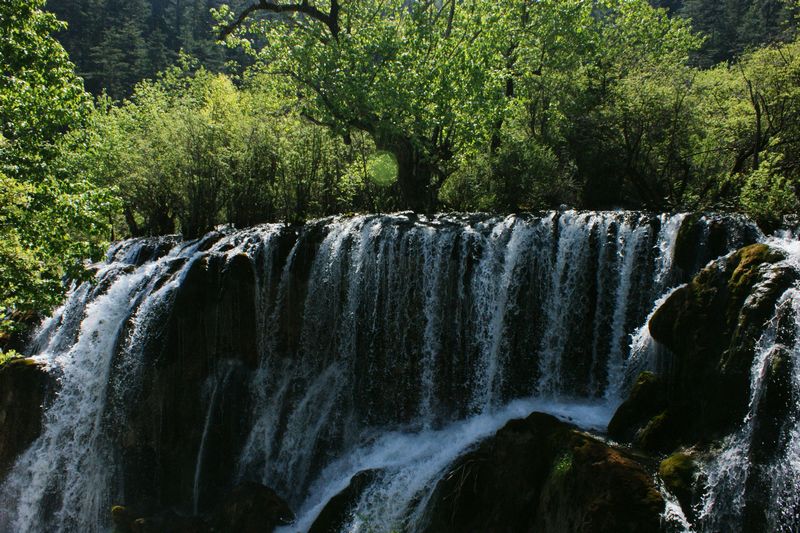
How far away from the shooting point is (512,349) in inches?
443

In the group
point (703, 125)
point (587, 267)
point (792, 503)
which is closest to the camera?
point (792, 503)

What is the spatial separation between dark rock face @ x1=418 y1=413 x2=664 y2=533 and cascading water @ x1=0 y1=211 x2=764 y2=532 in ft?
3.20

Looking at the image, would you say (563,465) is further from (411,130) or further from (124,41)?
(124,41)

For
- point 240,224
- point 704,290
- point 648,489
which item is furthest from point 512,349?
point 240,224

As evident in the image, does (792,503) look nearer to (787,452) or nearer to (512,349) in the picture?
(787,452)

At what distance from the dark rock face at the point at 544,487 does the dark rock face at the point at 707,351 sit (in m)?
0.98

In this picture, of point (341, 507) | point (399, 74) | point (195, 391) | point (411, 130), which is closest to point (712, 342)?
point (341, 507)

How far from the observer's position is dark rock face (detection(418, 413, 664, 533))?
6.20 m

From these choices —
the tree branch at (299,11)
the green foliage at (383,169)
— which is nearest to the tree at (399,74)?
the tree branch at (299,11)

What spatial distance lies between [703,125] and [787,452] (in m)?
12.7

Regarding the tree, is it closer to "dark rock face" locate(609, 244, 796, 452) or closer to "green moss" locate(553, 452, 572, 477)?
"dark rock face" locate(609, 244, 796, 452)

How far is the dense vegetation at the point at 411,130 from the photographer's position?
12320 mm

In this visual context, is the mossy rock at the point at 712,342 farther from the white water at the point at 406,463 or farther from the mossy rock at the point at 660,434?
the white water at the point at 406,463

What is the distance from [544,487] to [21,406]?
13.5 m
